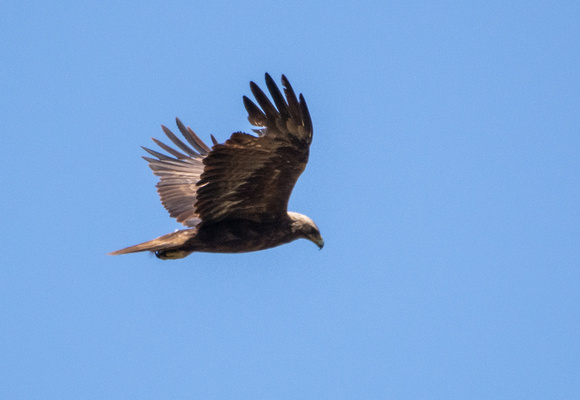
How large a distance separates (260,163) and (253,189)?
0.42 metres

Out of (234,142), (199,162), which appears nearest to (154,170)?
(199,162)

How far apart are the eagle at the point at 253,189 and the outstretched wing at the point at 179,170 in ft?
0.47

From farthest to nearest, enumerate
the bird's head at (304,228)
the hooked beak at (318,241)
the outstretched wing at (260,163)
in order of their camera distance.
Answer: the hooked beak at (318,241) → the bird's head at (304,228) → the outstretched wing at (260,163)

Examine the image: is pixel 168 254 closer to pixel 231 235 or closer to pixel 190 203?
pixel 231 235

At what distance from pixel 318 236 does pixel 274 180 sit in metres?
1.31

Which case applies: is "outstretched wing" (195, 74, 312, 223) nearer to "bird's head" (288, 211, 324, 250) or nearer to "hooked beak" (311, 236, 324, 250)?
"bird's head" (288, 211, 324, 250)

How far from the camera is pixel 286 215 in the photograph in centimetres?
1007

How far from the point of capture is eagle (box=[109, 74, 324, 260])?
8852 mm

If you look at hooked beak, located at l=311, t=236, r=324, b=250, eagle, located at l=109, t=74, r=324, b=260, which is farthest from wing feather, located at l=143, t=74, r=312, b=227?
hooked beak, located at l=311, t=236, r=324, b=250

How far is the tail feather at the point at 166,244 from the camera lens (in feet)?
31.4

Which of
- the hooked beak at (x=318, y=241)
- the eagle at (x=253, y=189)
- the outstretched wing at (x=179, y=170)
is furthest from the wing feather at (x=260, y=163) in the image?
the outstretched wing at (x=179, y=170)

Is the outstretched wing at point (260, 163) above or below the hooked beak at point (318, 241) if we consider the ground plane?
above

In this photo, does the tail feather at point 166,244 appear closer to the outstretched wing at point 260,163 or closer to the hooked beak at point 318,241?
the outstretched wing at point 260,163

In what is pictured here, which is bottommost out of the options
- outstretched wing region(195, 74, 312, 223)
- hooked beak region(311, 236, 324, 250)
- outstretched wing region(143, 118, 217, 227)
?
hooked beak region(311, 236, 324, 250)
